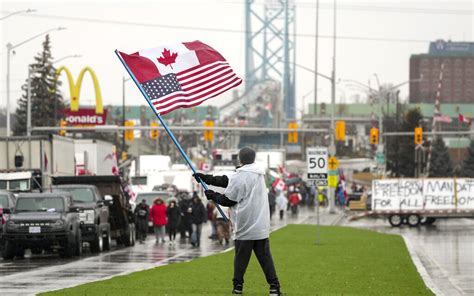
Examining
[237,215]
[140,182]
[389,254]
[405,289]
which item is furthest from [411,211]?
[237,215]

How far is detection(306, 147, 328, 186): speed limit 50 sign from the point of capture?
38.3 meters

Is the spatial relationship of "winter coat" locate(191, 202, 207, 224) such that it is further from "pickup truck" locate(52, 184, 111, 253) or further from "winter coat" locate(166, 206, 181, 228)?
"pickup truck" locate(52, 184, 111, 253)

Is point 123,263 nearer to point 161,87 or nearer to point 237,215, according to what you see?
point 161,87

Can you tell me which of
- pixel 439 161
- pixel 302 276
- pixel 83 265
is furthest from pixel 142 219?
pixel 439 161

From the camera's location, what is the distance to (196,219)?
40938 millimetres

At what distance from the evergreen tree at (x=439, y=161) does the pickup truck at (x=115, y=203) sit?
72.4 metres

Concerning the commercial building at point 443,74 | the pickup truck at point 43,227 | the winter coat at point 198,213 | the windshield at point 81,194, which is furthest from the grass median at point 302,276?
the commercial building at point 443,74

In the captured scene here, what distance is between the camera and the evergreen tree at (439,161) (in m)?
113

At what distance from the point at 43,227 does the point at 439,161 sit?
280 feet

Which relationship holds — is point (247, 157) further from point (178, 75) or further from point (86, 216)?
point (86, 216)

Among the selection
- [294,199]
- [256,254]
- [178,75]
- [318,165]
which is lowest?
[294,199]

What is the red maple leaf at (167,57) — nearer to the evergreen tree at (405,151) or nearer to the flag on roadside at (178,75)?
the flag on roadside at (178,75)

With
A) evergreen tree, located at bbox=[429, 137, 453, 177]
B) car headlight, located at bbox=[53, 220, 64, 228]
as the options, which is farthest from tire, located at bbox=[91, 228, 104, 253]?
evergreen tree, located at bbox=[429, 137, 453, 177]

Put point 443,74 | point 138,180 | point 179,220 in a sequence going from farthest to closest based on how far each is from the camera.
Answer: point 443,74
point 138,180
point 179,220
